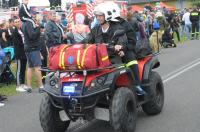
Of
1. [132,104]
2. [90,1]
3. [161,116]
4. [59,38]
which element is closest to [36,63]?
[59,38]

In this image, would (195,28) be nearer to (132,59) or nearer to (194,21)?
(194,21)

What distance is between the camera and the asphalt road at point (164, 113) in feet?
24.1

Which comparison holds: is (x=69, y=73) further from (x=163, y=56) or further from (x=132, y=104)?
(x=163, y=56)

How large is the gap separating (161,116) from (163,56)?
10866 mm

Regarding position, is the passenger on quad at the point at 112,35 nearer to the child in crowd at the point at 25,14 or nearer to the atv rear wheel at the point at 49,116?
the atv rear wheel at the point at 49,116

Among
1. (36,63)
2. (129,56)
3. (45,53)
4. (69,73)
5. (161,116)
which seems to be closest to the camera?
(69,73)

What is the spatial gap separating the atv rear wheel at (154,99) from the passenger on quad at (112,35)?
365mm

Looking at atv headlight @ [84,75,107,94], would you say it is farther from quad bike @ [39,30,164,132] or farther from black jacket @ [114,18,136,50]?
black jacket @ [114,18,136,50]

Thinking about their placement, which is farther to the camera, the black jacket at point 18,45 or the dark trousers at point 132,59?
the black jacket at point 18,45

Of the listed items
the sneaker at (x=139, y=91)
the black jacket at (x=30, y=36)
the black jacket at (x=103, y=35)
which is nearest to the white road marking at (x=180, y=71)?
the black jacket at (x=30, y=36)

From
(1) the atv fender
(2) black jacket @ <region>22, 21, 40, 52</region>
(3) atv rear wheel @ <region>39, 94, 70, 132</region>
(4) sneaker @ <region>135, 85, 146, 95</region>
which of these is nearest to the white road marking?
(2) black jacket @ <region>22, 21, 40, 52</region>

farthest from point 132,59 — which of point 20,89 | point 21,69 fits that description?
point 21,69

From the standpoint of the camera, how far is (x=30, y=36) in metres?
11.5

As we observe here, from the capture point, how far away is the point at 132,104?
6.85 meters
